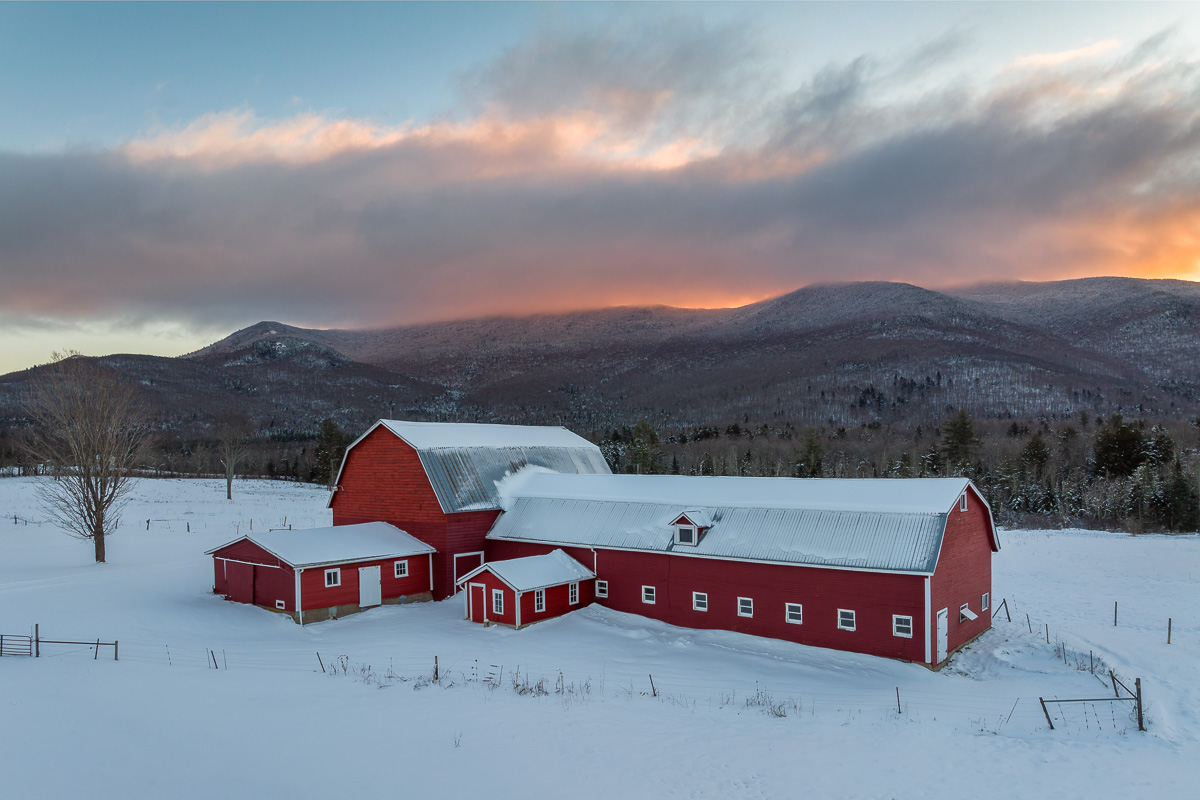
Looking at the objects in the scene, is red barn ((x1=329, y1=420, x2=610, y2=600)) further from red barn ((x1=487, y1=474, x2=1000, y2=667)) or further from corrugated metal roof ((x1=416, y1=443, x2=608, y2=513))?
red barn ((x1=487, y1=474, x2=1000, y2=667))

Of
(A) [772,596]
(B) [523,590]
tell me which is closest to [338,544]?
(B) [523,590]

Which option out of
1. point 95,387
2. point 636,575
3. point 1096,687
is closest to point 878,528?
point 1096,687

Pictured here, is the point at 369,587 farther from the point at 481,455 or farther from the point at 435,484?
the point at 481,455

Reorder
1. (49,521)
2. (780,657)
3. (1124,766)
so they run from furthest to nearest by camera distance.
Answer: (49,521) → (780,657) → (1124,766)

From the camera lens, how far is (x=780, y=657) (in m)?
24.1

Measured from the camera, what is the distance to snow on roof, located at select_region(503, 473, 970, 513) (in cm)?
2645

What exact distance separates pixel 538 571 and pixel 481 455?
31.8ft

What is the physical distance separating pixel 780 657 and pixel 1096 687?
8.93 m

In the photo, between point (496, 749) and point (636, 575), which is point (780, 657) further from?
point (496, 749)

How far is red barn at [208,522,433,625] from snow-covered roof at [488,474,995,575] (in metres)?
4.42

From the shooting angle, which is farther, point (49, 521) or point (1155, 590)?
point (49, 521)

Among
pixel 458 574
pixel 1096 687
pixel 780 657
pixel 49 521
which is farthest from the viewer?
pixel 49 521

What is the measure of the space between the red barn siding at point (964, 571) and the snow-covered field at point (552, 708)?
98 cm

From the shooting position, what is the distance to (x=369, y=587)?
30391 millimetres
